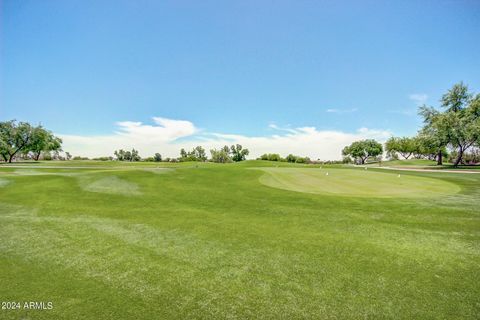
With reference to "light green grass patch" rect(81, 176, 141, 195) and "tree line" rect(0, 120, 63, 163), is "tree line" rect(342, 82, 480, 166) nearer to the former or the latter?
A: "light green grass patch" rect(81, 176, 141, 195)

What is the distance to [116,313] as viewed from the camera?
419 cm

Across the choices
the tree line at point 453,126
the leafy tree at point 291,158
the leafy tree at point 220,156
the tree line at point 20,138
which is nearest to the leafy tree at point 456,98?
the tree line at point 453,126

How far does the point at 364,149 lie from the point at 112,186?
439 ft

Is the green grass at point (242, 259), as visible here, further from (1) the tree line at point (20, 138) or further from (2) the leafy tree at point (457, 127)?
(1) the tree line at point (20, 138)

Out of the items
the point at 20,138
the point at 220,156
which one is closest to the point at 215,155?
the point at 220,156

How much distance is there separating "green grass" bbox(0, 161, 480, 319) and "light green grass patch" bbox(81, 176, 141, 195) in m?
3.45

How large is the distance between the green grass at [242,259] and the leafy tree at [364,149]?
415ft

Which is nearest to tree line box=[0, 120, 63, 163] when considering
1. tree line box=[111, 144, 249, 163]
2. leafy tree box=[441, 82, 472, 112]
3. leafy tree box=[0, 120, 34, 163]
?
leafy tree box=[0, 120, 34, 163]

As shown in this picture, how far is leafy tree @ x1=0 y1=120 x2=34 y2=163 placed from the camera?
232 ft

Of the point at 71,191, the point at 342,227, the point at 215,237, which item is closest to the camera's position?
the point at 215,237

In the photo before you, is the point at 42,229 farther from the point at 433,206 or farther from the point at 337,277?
the point at 433,206

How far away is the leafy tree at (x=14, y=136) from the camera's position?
232 ft

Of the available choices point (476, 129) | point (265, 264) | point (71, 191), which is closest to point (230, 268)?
point (265, 264)

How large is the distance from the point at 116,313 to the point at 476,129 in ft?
193
